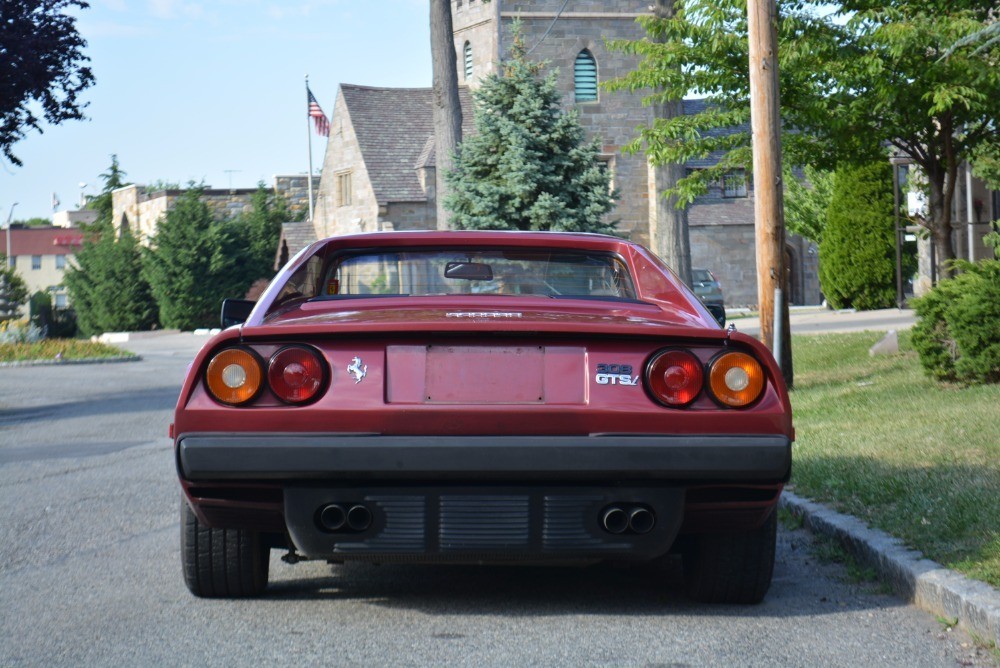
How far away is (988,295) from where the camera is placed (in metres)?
11.1

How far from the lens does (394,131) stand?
47750mm

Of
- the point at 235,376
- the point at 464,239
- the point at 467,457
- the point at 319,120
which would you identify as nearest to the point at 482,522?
the point at 467,457

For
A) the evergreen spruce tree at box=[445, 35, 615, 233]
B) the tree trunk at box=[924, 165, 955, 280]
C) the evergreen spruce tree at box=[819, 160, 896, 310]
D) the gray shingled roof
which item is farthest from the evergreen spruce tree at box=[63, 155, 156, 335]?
the tree trunk at box=[924, 165, 955, 280]

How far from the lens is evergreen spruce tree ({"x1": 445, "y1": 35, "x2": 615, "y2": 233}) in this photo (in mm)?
20359

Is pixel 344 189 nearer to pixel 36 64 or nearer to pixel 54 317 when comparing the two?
pixel 54 317

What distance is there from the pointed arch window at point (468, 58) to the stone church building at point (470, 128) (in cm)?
4

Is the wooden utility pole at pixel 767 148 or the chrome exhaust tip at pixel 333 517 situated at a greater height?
the wooden utility pole at pixel 767 148

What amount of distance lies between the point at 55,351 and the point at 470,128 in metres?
19.7

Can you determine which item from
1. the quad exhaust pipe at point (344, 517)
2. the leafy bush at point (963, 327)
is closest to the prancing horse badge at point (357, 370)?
the quad exhaust pipe at point (344, 517)

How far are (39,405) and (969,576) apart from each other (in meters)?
14.2

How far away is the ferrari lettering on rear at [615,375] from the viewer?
4297mm

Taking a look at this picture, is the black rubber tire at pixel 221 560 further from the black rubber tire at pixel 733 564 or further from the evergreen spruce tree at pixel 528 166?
the evergreen spruce tree at pixel 528 166

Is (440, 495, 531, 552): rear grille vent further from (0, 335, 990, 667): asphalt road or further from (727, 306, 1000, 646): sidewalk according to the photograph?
(727, 306, 1000, 646): sidewalk

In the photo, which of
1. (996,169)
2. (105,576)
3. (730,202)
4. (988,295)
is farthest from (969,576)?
(730,202)
